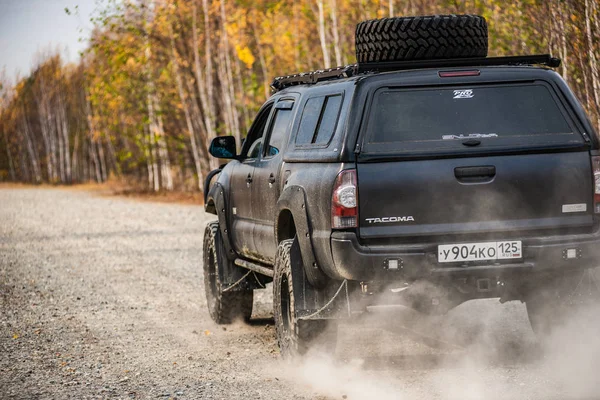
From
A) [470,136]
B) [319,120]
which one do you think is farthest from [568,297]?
[319,120]

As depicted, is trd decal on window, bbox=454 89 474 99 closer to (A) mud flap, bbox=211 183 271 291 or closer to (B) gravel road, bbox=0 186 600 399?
(B) gravel road, bbox=0 186 600 399

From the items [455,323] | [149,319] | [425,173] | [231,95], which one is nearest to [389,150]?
[425,173]

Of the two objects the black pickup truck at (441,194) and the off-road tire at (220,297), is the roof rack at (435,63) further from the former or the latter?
the off-road tire at (220,297)

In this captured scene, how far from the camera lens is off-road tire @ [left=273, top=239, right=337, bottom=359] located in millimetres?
6531

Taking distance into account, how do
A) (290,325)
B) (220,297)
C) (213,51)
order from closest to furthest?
(290,325) → (220,297) → (213,51)

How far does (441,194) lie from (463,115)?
57 centimetres

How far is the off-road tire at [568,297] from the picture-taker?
6.42m

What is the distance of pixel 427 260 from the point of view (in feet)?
19.5

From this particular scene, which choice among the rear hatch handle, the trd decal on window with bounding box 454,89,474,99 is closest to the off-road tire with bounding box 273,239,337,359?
the rear hatch handle

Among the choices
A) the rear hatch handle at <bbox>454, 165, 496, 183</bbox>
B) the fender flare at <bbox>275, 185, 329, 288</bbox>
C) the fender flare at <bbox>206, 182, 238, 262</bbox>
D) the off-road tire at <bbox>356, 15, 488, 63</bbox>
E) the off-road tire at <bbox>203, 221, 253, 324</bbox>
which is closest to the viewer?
the rear hatch handle at <bbox>454, 165, 496, 183</bbox>

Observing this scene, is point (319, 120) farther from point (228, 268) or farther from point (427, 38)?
point (228, 268)

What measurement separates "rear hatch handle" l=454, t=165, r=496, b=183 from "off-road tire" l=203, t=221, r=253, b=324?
3632mm

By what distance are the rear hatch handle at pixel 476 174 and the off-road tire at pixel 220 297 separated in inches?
143

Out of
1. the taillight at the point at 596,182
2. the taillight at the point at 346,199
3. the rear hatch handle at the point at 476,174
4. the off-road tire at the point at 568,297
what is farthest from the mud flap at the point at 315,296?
the taillight at the point at 596,182
